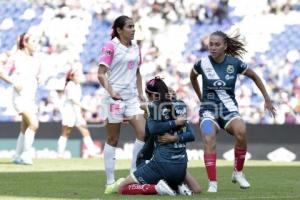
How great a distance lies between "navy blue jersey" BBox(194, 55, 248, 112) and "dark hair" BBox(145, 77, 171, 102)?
1161mm

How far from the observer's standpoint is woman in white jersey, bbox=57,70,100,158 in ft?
62.8

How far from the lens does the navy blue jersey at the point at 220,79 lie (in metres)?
10.9

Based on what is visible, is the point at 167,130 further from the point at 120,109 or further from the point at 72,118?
the point at 72,118

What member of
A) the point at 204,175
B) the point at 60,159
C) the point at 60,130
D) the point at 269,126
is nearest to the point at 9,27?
the point at 60,130

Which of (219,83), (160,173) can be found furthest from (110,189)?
(219,83)

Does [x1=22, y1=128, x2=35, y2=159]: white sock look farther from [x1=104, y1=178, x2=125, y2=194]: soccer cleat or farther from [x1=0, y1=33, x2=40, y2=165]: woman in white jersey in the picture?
[x1=104, y1=178, x2=125, y2=194]: soccer cleat

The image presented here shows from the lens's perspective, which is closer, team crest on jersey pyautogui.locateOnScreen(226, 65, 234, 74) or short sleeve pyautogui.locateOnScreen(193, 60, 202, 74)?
team crest on jersey pyautogui.locateOnScreen(226, 65, 234, 74)

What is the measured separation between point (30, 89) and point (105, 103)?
A: 5893mm

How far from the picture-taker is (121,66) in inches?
423

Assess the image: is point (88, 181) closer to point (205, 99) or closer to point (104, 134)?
point (205, 99)

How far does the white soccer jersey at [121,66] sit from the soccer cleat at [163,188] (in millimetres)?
1523

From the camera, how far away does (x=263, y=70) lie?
72.2 feet

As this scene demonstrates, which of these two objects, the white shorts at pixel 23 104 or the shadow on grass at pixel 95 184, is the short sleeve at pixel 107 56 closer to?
the shadow on grass at pixel 95 184

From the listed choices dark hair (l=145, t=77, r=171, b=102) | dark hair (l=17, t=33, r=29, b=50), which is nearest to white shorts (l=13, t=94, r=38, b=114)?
dark hair (l=17, t=33, r=29, b=50)
